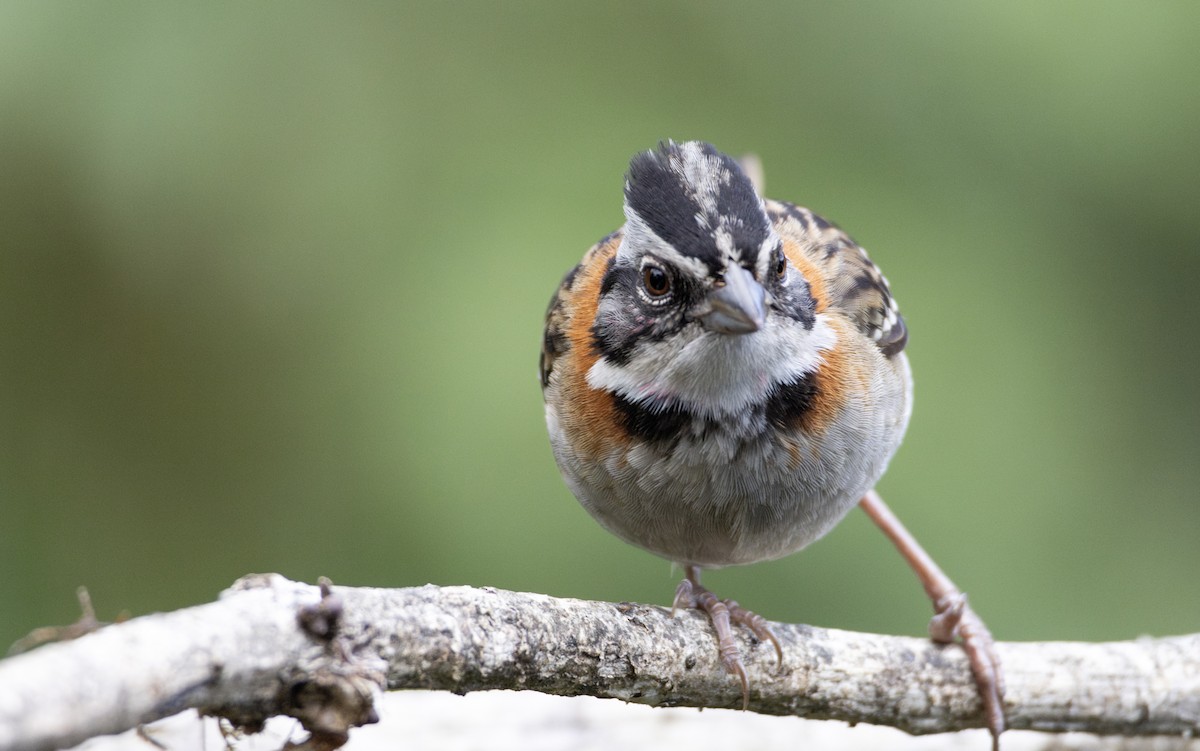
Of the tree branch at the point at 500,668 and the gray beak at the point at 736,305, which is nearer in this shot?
the tree branch at the point at 500,668

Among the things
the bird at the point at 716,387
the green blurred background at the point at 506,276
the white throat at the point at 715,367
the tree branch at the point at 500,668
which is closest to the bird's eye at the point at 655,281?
the bird at the point at 716,387

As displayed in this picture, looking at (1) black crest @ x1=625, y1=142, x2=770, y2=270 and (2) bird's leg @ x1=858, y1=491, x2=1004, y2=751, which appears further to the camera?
(2) bird's leg @ x1=858, y1=491, x2=1004, y2=751

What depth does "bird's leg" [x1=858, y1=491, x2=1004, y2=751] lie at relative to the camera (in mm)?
4020

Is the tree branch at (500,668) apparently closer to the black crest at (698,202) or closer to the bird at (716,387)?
the bird at (716,387)

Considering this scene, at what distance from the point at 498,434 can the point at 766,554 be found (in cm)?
177

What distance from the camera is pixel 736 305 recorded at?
3193 mm

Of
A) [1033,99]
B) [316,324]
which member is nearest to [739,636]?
[316,324]

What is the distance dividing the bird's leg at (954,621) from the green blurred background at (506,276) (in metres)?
0.16

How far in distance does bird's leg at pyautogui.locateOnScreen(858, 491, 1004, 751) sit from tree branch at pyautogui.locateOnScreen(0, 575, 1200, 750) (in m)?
0.05

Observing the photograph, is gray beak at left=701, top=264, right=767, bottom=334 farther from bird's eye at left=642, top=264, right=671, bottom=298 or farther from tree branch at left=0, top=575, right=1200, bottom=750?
tree branch at left=0, top=575, right=1200, bottom=750

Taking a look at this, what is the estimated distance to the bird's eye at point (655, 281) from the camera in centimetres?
338

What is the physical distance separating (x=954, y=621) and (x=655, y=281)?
5.71 ft

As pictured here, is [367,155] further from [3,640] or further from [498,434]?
[3,640]

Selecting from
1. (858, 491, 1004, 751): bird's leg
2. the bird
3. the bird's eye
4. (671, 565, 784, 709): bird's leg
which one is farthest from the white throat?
(858, 491, 1004, 751): bird's leg
